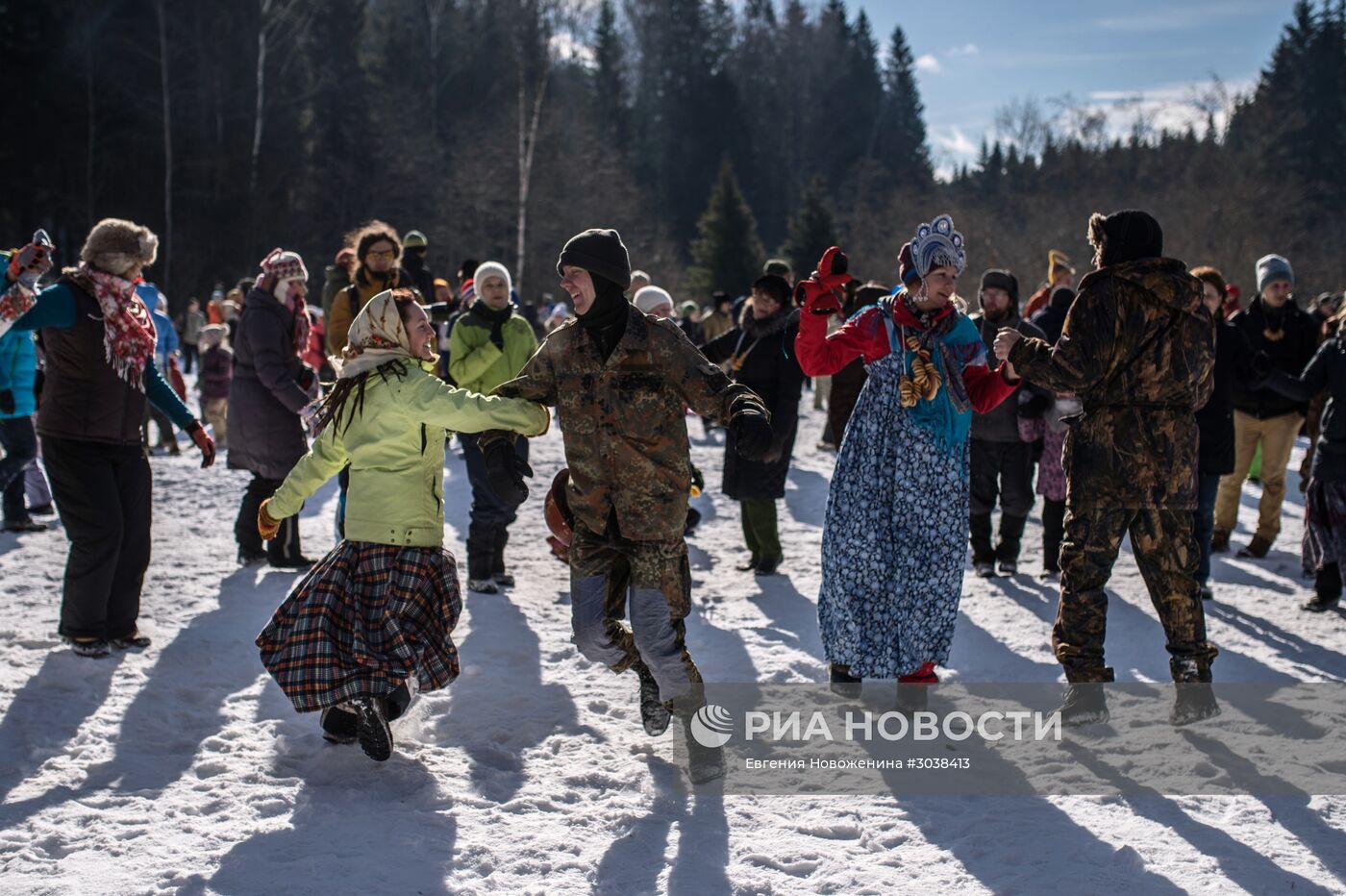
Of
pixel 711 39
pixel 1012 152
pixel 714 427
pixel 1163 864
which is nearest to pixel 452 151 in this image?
pixel 711 39

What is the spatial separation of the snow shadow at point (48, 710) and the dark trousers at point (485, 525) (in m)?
2.07

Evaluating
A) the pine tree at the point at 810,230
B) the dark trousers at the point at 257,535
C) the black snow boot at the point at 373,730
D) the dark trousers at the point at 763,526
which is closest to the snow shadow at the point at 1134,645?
the dark trousers at the point at 763,526

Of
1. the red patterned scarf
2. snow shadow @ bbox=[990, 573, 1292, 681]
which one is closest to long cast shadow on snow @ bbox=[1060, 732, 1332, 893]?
snow shadow @ bbox=[990, 573, 1292, 681]

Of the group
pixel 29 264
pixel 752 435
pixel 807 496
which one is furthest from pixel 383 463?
pixel 807 496

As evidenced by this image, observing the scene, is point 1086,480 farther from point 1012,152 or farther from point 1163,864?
point 1012,152

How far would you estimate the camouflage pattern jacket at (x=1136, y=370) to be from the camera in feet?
14.2

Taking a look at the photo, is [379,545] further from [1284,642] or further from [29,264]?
[1284,642]

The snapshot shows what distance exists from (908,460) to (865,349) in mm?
483

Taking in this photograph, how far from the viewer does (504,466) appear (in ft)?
13.0

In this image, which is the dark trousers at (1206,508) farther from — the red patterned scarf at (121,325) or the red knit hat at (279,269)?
the red patterned scarf at (121,325)

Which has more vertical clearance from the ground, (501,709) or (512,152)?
(512,152)

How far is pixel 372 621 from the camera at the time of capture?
13.5ft

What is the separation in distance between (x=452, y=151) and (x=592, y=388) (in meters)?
41.5

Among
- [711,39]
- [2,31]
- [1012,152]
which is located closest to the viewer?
[2,31]
